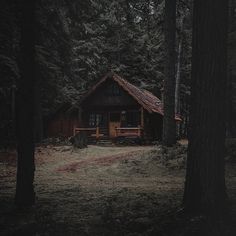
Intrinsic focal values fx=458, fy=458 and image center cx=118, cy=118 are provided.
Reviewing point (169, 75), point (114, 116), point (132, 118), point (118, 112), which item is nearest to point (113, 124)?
point (114, 116)

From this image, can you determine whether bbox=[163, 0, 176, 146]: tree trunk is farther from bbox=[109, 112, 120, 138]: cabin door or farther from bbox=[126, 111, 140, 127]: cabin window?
bbox=[109, 112, 120, 138]: cabin door

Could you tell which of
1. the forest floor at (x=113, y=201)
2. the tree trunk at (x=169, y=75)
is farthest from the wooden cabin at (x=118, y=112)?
the forest floor at (x=113, y=201)

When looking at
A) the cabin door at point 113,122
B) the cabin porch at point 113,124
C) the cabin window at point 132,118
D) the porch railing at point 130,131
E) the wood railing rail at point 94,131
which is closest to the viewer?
the porch railing at point 130,131

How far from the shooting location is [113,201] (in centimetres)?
1031

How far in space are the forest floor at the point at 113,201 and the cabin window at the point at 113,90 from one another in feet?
65.0

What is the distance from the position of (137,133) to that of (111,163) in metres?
16.3

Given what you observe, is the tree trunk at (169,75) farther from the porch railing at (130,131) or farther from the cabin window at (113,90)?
the cabin window at (113,90)

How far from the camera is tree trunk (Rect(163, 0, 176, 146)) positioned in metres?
21.1

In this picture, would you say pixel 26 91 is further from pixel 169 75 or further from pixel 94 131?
pixel 94 131

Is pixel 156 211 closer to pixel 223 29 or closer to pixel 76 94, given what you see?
pixel 223 29

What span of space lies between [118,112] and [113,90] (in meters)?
2.01

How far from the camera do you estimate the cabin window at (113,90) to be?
3845cm

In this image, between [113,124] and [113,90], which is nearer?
[113,90]

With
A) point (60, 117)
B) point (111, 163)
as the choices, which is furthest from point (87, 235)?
point (60, 117)
